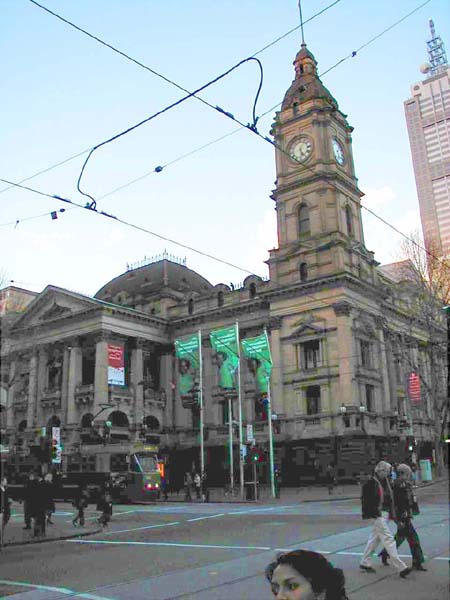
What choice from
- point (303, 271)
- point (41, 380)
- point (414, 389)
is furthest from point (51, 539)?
point (41, 380)

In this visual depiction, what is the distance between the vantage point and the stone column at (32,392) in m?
59.3

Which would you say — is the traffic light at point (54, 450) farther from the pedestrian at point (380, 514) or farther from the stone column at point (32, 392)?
the stone column at point (32, 392)

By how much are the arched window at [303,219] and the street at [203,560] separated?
36.0 meters

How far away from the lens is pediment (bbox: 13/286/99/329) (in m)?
58.7

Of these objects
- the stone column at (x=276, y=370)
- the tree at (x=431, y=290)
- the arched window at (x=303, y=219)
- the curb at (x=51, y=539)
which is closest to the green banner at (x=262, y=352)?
the stone column at (x=276, y=370)

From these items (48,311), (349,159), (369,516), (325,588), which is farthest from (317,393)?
(325,588)

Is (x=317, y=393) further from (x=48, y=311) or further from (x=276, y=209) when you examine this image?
(x=48, y=311)

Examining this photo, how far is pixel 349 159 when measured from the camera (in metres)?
57.5

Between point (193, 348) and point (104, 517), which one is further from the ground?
point (193, 348)

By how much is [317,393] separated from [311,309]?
6728 millimetres

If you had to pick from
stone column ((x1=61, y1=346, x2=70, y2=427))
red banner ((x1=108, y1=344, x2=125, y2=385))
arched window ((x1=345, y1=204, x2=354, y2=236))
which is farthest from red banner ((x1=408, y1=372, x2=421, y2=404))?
stone column ((x1=61, y1=346, x2=70, y2=427))

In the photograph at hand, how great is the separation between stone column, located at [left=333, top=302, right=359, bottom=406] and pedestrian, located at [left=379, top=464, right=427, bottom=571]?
36.4 m

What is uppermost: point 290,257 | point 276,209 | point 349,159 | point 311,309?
point 349,159

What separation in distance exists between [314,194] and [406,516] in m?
45.1
